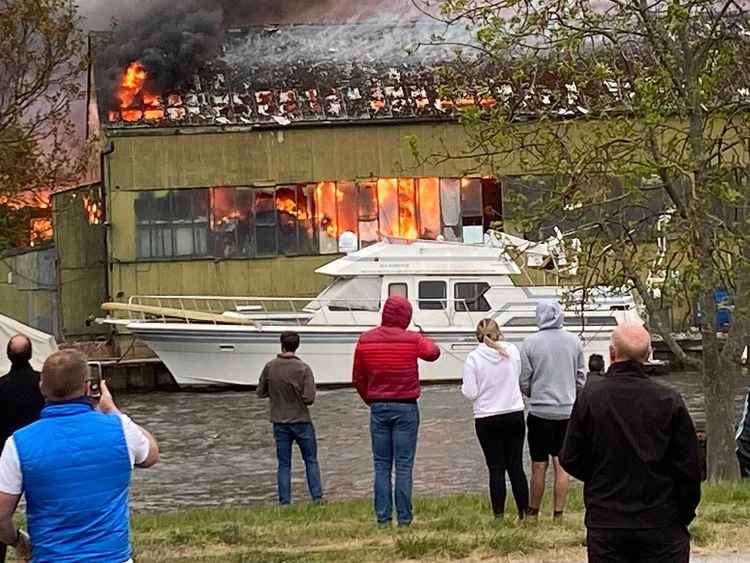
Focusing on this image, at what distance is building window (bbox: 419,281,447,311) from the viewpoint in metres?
32.7

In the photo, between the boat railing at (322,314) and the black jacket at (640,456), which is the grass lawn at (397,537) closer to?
the black jacket at (640,456)

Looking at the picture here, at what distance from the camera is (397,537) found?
8.46m

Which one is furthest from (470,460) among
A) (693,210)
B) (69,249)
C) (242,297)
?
(69,249)

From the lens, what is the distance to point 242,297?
36.3 meters

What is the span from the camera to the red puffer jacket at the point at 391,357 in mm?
9008

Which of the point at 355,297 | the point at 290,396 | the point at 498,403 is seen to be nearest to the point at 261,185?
the point at 355,297

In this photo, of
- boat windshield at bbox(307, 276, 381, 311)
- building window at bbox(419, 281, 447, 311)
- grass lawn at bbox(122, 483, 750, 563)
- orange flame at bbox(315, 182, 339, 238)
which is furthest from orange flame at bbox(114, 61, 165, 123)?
grass lawn at bbox(122, 483, 750, 563)

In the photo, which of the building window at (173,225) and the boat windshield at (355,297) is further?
the building window at (173,225)

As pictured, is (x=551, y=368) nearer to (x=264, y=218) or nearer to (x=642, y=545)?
(x=642, y=545)

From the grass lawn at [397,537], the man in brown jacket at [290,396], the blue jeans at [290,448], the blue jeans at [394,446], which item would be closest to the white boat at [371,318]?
the blue jeans at [290,448]

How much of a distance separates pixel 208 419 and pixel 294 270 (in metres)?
11.1

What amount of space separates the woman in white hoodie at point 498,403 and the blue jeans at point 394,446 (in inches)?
19.3

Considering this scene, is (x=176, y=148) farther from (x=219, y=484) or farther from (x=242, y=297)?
(x=219, y=484)

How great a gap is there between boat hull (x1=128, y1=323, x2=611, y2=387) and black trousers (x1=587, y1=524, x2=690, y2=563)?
1060 inches
